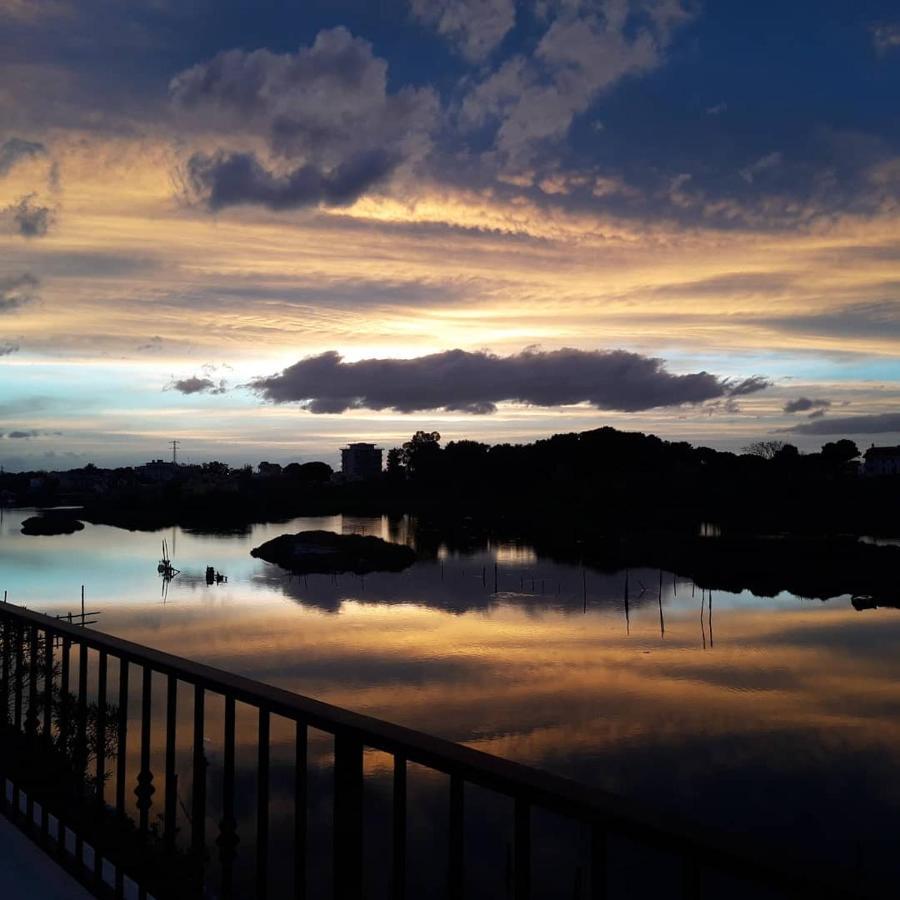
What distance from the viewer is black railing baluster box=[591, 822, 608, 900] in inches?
54.2

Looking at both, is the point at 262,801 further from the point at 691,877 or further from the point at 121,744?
the point at 691,877

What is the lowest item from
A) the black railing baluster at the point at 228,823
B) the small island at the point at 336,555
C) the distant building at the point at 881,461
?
the small island at the point at 336,555

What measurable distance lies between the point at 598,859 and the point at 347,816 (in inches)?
27.4

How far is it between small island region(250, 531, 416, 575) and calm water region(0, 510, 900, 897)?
1.72 m

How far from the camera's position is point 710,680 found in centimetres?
2083

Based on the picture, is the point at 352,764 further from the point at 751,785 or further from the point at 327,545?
the point at 327,545

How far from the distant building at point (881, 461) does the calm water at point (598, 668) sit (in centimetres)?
5325

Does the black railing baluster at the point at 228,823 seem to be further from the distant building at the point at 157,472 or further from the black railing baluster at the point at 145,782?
the distant building at the point at 157,472

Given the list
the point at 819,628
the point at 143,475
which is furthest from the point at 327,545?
the point at 143,475

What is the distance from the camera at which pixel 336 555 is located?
136 ft

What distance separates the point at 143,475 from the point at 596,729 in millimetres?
143838

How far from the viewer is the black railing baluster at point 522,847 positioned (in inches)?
57.9

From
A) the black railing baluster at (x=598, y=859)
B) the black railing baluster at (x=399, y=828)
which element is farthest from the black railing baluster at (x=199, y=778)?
the black railing baluster at (x=598, y=859)

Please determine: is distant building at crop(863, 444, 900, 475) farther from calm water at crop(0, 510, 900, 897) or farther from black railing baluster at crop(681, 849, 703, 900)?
black railing baluster at crop(681, 849, 703, 900)
